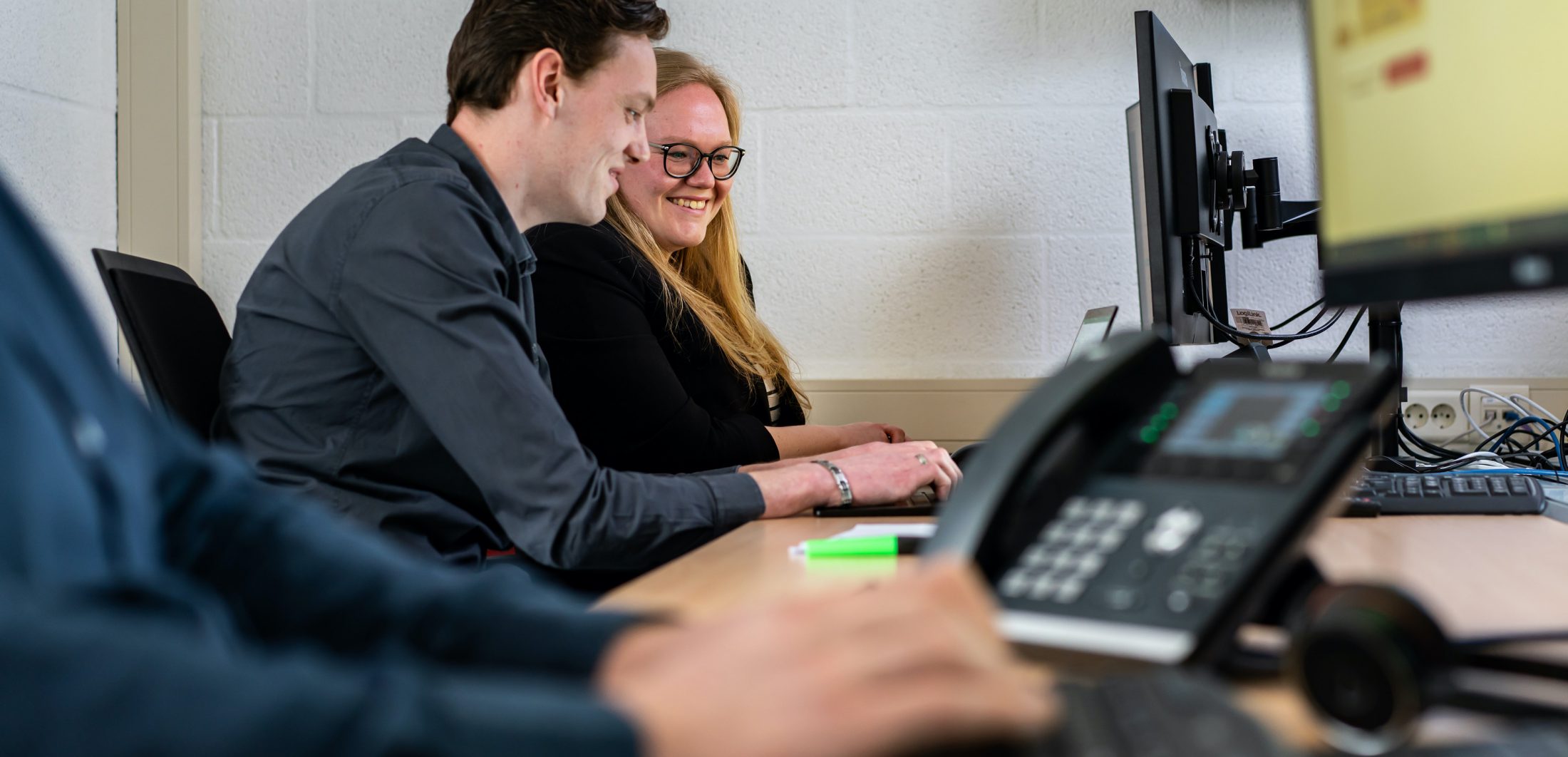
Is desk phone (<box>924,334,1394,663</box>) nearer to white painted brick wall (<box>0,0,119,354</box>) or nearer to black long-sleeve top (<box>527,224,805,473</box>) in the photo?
black long-sleeve top (<box>527,224,805,473</box>)

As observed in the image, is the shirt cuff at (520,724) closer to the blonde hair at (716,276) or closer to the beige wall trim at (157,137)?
the blonde hair at (716,276)

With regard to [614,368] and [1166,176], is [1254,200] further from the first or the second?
[614,368]

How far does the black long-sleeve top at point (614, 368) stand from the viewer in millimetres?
1607

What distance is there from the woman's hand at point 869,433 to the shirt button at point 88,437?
1522mm

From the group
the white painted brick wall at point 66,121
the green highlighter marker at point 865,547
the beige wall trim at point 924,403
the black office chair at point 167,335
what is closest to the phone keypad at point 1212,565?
the green highlighter marker at point 865,547

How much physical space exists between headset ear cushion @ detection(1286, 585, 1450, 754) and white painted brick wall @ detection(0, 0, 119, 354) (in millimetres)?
2182

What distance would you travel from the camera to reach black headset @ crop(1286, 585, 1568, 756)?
43 centimetres

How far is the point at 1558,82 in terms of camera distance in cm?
63

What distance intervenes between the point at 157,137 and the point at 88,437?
2.23 m

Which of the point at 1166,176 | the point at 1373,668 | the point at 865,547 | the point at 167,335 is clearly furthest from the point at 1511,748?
the point at 167,335

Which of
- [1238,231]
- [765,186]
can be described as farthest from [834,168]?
[1238,231]

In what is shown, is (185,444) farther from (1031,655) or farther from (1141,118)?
(1141,118)

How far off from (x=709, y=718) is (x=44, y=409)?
0.27 m

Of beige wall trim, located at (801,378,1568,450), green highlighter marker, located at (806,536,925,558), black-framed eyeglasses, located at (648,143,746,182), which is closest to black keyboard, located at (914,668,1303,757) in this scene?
green highlighter marker, located at (806,536,925,558)
